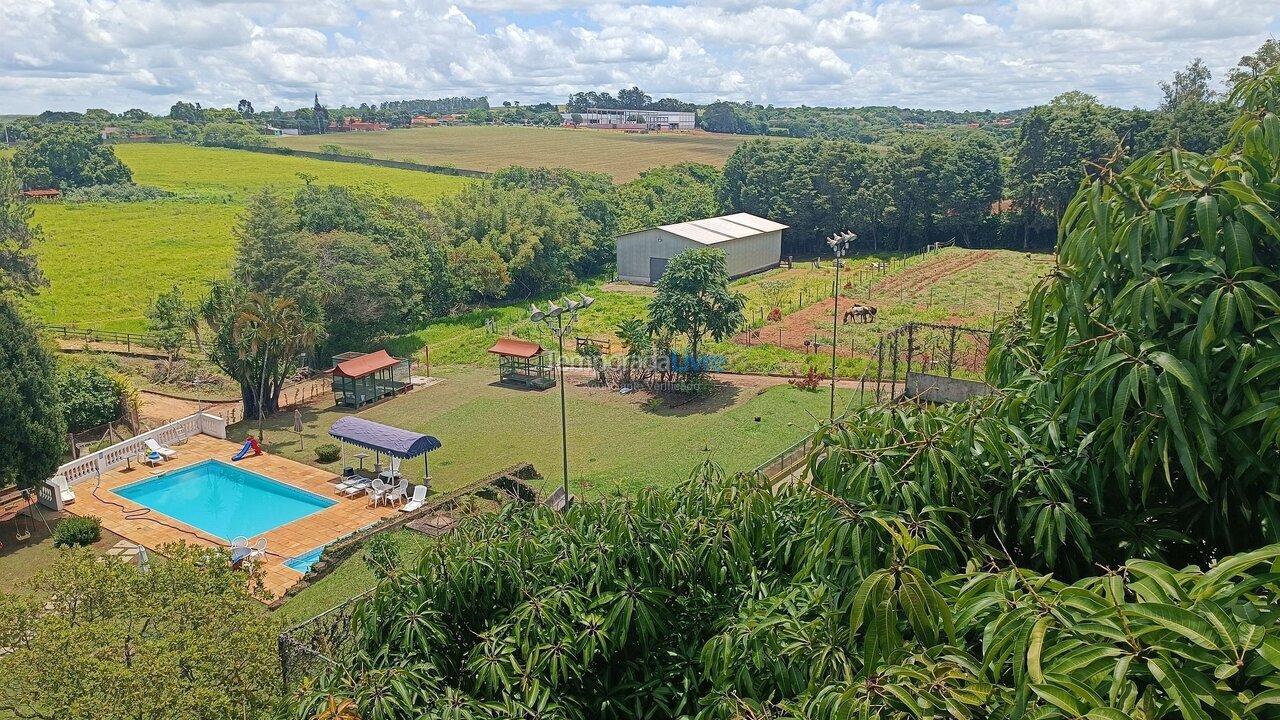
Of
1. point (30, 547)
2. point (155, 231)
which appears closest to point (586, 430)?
point (30, 547)

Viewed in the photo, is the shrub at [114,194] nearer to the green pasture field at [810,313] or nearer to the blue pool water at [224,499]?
the green pasture field at [810,313]

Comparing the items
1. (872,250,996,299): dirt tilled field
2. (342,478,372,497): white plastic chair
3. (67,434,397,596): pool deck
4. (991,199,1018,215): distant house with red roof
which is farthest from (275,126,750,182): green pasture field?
(342,478,372,497): white plastic chair

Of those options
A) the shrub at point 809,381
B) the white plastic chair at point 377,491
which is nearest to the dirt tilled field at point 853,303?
the shrub at point 809,381

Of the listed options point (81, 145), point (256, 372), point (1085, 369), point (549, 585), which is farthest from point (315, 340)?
point (81, 145)

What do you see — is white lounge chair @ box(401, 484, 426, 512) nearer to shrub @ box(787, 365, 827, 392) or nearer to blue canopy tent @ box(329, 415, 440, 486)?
blue canopy tent @ box(329, 415, 440, 486)

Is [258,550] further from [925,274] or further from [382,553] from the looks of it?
[925,274]

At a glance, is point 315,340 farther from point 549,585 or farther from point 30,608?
point 549,585
